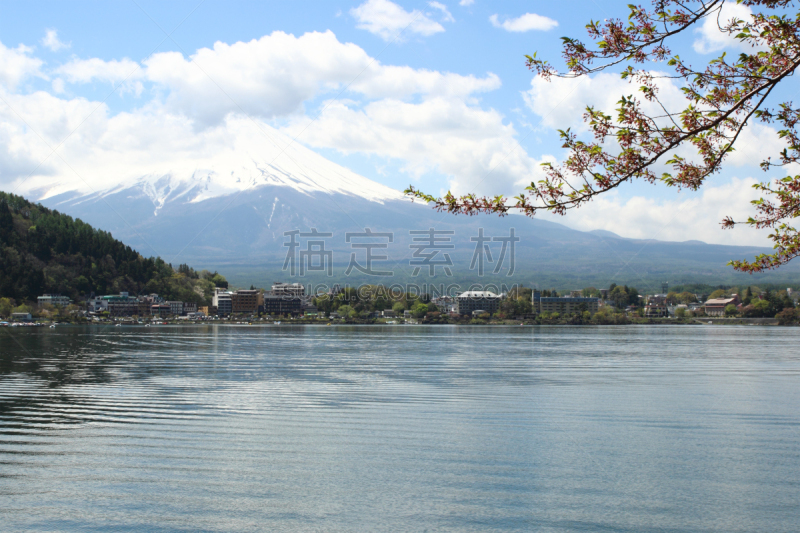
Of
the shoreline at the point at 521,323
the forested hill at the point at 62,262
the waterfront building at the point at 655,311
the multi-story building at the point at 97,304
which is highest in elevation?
the forested hill at the point at 62,262

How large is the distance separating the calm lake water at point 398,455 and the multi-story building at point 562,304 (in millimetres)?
74335

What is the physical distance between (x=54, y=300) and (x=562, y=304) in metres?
66.7

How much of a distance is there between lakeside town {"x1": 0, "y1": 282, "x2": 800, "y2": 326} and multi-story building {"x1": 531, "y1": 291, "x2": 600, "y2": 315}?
0.46ft

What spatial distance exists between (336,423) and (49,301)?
77433 mm

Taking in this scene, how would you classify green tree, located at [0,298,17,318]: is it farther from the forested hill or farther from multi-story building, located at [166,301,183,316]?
multi-story building, located at [166,301,183,316]

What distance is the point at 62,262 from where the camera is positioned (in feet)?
278

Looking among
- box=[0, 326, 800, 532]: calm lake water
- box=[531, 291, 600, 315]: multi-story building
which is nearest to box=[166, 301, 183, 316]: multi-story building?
A: box=[531, 291, 600, 315]: multi-story building

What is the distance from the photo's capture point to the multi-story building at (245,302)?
10158cm

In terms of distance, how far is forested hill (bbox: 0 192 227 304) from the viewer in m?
77.4

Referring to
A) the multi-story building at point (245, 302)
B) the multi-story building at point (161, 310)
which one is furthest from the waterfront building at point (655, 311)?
the multi-story building at point (161, 310)

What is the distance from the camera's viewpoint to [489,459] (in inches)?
295

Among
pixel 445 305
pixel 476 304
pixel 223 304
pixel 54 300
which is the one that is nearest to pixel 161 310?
pixel 223 304

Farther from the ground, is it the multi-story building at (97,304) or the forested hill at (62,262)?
the forested hill at (62,262)

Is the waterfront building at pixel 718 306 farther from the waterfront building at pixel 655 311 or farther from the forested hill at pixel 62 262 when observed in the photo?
the forested hill at pixel 62 262
